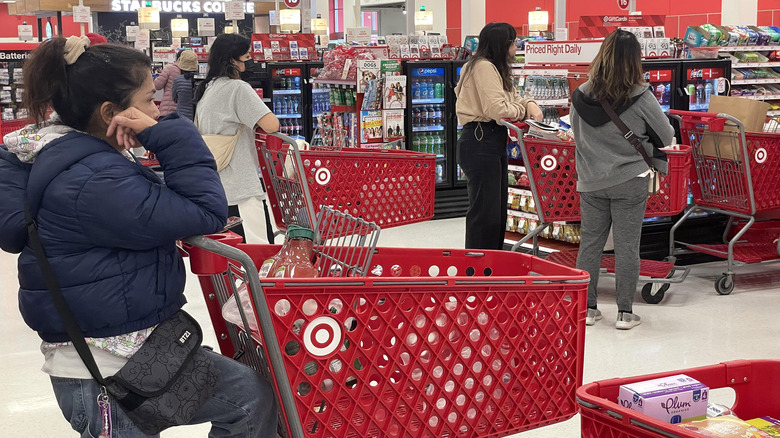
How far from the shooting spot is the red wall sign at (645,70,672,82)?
6336mm

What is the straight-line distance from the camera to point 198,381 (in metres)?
2.00

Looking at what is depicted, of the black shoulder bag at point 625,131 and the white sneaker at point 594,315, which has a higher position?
the black shoulder bag at point 625,131

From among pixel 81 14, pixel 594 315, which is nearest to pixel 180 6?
pixel 81 14

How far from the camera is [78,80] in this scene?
1932 mm

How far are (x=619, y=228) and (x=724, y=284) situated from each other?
1.28 m

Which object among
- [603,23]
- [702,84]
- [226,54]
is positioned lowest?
[702,84]

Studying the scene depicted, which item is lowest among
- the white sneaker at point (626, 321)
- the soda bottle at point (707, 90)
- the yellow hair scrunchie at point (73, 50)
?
the white sneaker at point (626, 321)

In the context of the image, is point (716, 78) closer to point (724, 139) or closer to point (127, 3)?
point (724, 139)

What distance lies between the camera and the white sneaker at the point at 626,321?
4797 mm

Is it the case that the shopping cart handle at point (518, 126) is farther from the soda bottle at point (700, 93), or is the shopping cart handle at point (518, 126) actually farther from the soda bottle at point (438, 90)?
the soda bottle at point (438, 90)

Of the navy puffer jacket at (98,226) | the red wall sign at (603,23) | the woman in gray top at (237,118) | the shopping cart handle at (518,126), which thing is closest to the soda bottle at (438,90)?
the red wall sign at (603,23)

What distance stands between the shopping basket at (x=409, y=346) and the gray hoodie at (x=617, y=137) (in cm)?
210

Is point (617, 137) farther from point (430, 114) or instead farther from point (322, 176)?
point (430, 114)

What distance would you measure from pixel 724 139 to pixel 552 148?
1169mm
